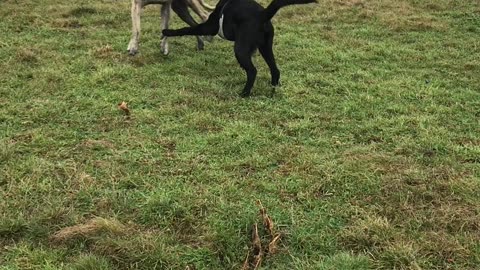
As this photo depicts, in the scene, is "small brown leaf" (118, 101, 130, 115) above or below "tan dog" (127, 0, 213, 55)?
below

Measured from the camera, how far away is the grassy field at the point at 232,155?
2.99 meters

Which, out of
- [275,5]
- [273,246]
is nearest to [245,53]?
[275,5]

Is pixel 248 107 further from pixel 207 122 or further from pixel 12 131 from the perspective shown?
pixel 12 131

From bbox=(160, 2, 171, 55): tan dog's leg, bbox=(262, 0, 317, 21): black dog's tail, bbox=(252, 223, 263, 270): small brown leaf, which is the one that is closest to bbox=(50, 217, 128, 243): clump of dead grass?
bbox=(252, 223, 263, 270): small brown leaf

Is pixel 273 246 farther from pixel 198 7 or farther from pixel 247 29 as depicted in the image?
pixel 198 7

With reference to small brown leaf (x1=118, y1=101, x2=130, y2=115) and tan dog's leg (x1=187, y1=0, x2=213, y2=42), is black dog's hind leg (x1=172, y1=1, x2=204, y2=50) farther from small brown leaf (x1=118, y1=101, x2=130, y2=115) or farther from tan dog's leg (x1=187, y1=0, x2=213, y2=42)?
small brown leaf (x1=118, y1=101, x2=130, y2=115)

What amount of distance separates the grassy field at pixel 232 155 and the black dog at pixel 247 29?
33cm

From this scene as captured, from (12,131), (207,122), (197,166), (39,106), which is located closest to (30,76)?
(39,106)

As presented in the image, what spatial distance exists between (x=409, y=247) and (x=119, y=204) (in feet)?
5.94

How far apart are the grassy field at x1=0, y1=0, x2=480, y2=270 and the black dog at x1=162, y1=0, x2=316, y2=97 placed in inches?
13.0

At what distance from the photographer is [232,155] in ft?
13.7

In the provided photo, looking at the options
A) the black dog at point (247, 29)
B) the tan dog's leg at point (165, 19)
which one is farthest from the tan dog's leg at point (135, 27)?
the black dog at point (247, 29)

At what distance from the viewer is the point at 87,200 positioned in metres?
3.46

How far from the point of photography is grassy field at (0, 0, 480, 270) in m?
2.99
